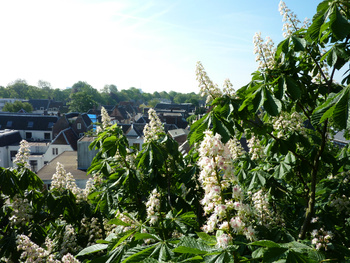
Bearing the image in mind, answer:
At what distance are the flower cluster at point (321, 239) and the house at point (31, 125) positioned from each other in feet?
173

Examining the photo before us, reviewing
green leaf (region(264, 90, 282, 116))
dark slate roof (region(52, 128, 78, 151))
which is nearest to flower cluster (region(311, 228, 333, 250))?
green leaf (region(264, 90, 282, 116))

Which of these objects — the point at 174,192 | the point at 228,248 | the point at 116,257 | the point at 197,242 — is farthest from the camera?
the point at 174,192

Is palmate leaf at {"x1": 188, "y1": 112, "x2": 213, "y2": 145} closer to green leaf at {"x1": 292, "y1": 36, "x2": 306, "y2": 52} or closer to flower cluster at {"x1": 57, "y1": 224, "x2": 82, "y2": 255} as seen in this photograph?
green leaf at {"x1": 292, "y1": 36, "x2": 306, "y2": 52}

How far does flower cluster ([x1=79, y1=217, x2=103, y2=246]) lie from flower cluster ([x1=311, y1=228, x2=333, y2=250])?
3816mm

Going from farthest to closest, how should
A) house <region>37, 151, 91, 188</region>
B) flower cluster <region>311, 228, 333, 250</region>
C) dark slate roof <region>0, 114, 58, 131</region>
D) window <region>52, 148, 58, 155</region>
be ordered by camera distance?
dark slate roof <region>0, 114, 58, 131</region> < window <region>52, 148, 58, 155</region> < house <region>37, 151, 91, 188</region> < flower cluster <region>311, 228, 333, 250</region>

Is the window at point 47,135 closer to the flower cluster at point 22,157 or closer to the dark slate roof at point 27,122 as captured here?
the dark slate roof at point 27,122

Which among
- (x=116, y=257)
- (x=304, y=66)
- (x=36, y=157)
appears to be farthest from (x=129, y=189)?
(x=36, y=157)

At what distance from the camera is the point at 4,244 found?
461cm

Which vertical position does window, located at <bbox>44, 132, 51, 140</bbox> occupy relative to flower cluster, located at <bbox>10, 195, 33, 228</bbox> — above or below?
below

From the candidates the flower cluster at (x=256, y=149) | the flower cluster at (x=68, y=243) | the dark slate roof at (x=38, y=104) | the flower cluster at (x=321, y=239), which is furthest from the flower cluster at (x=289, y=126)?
the dark slate roof at (x=38, y=104)

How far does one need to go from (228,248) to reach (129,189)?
2.64 metres

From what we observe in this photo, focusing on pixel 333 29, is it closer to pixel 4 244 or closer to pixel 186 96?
pixel 4 244

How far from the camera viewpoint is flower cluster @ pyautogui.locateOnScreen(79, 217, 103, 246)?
5.40 m

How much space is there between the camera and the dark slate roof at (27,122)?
1976 inches
